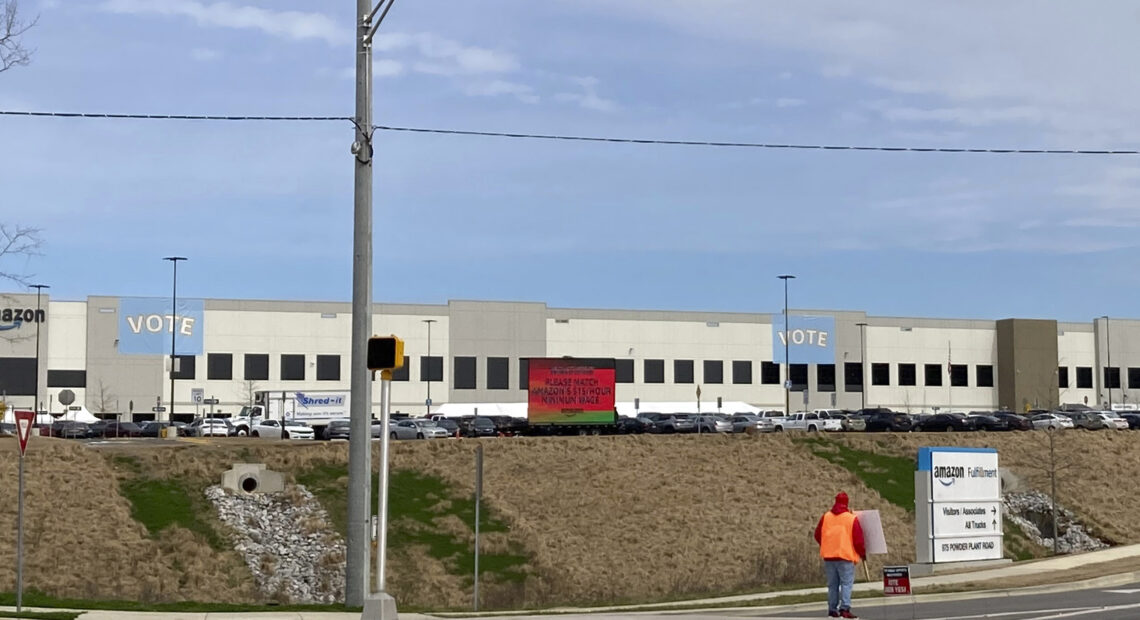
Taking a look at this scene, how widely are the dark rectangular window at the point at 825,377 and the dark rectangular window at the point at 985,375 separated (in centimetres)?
1495

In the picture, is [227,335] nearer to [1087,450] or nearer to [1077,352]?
[1087,450]

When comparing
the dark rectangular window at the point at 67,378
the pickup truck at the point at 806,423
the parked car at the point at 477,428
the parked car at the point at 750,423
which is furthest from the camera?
the dark rectangular window at the point at 67,378

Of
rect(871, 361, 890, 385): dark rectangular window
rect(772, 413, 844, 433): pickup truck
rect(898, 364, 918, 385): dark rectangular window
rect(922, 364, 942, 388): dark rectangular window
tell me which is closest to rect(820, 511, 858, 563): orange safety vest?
rect(772, 413, 844, 433): pickup truck

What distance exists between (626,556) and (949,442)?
24.8 meters

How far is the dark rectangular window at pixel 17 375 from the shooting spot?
105m

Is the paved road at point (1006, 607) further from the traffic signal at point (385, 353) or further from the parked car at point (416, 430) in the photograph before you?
the parked car at point (416, 430)

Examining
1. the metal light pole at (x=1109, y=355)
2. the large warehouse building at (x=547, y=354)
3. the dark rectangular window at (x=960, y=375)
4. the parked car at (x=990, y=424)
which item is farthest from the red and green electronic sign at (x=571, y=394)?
the metal light pole at (x=1109, y=355)

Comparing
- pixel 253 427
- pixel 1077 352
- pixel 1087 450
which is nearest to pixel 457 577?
pixel 1087 450

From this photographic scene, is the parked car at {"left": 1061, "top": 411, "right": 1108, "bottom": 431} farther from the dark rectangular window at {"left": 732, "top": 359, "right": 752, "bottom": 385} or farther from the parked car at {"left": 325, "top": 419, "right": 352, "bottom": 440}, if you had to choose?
the parked car at {"left": 325, "top": 419, "right": 352, "bottom": 440}

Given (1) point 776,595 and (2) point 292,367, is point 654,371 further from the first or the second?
(1) point 776,595

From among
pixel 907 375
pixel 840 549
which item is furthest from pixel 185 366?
pixel 840 549

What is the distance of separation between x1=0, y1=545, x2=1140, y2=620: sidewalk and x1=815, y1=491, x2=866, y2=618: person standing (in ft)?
13.2

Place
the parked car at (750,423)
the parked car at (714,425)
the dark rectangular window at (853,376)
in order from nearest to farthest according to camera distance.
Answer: the parked car at (714,425) < the parked car at (750,423) < the dark rectangular window at (853,376)

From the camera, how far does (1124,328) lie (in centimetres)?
13262
